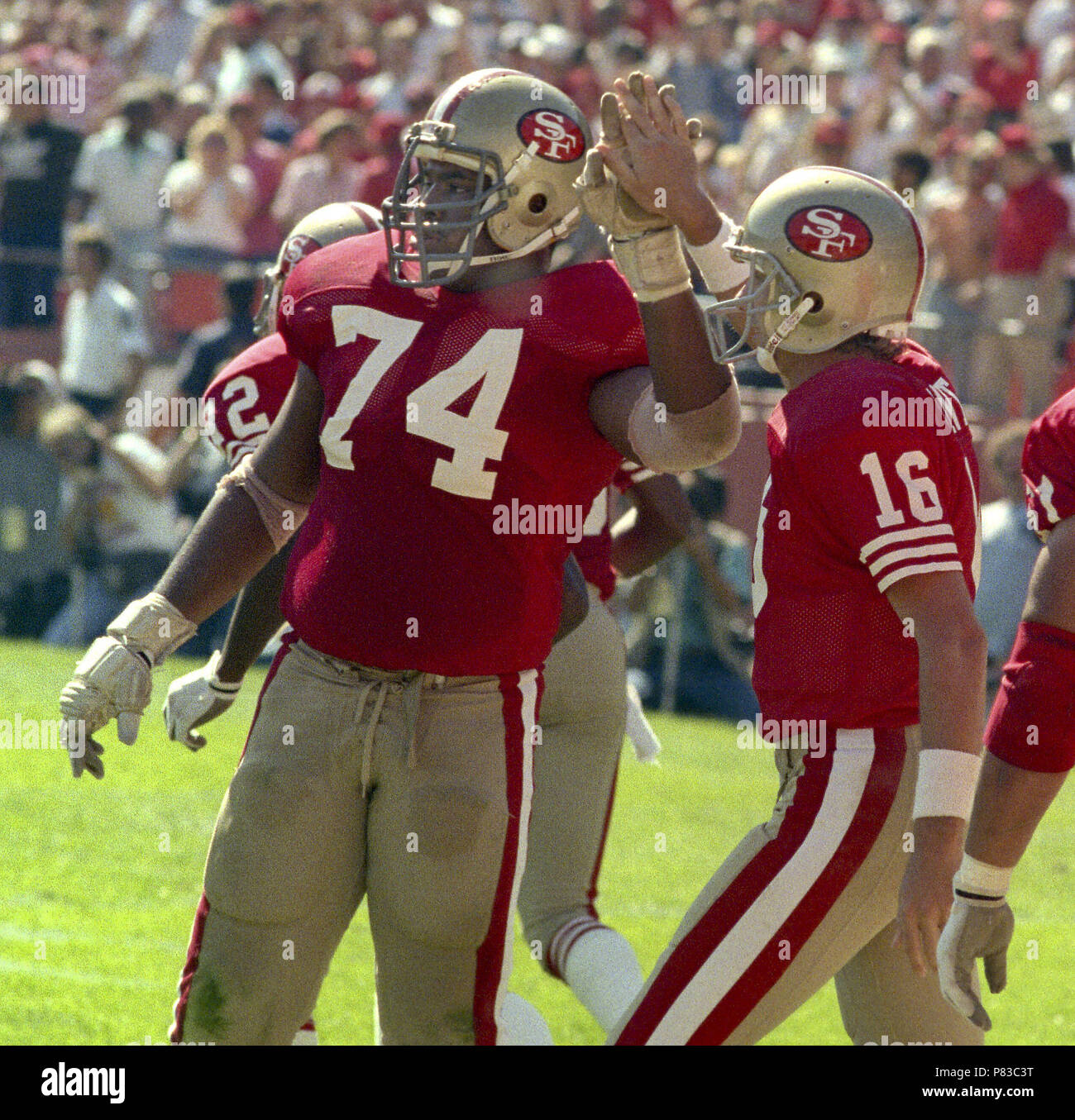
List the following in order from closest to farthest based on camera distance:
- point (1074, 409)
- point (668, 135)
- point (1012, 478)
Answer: point (668, 135) < point (1074, 409) < point (1012, 478)

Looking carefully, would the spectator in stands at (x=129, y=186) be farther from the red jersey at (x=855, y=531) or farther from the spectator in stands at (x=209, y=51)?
the red jersey at (x=855, y=531)

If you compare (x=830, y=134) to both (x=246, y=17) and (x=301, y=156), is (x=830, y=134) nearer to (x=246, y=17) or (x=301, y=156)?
(x=301, y=156)

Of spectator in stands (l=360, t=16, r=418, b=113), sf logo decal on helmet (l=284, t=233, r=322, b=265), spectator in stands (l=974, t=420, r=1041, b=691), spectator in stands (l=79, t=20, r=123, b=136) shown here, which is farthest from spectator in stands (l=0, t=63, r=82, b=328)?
sf logo decal on helmet (l=284, t=233, r=322, b=265)

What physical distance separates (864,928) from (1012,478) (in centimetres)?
575

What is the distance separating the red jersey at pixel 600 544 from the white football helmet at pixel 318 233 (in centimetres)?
86

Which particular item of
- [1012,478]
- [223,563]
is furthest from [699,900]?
[1012,478]

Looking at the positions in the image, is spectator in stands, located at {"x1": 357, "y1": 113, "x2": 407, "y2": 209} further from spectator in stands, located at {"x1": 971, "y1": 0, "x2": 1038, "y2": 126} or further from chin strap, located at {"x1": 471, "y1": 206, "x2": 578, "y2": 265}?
chin strap, located at {"x1": 471, "y1": 206, "x2": 578, "y2": 265}

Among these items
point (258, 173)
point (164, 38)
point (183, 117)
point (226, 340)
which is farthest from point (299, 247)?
point (164, 38)

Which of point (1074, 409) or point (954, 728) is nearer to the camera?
point (954, 728)

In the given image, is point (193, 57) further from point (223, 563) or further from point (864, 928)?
point (864, 928)

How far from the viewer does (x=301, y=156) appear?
1209 centimetres

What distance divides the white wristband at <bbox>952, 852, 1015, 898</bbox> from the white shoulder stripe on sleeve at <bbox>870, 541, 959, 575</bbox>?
61cm

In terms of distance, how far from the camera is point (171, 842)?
21.5 feet

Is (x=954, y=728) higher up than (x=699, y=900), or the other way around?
(x=954, y=728)
